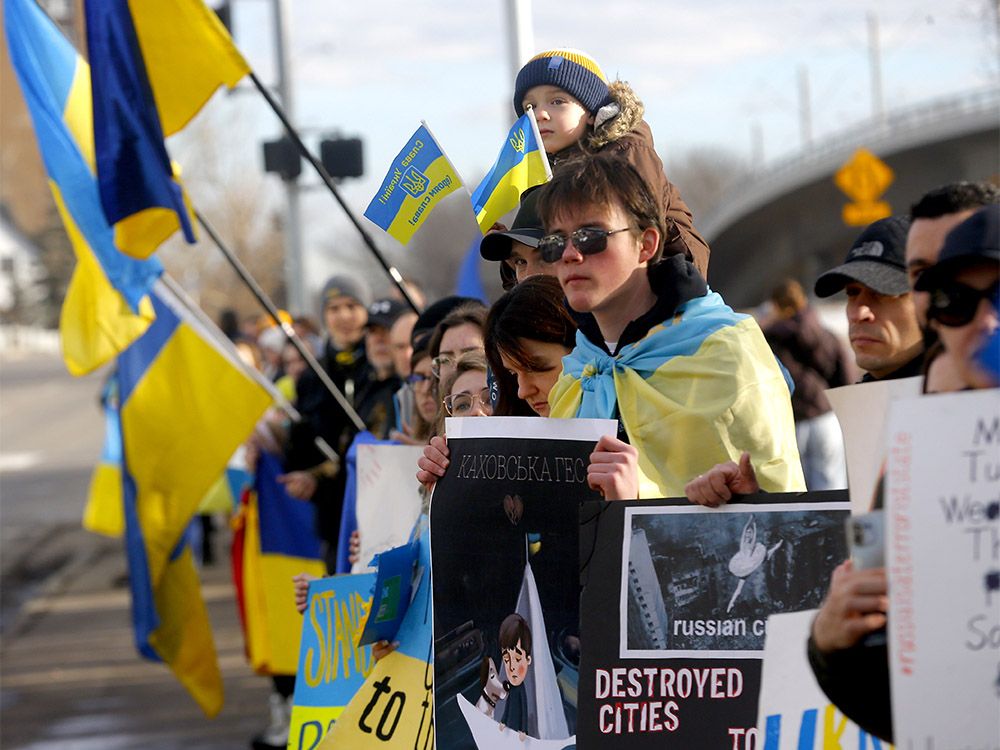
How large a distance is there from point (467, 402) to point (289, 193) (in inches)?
540

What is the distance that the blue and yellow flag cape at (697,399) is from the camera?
3260mm

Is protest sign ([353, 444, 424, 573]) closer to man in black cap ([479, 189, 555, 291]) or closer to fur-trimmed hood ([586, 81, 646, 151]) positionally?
man in black cap ([479, 189, 555, 291])

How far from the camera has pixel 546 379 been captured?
12.8 feet

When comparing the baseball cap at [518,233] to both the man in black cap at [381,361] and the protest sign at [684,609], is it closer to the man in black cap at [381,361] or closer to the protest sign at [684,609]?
the protest sign at [684,609]

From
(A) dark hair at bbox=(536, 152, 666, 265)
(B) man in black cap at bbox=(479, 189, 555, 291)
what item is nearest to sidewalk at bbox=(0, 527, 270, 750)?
(B) man in black cap at bbox=(479, 189, 555, 291)

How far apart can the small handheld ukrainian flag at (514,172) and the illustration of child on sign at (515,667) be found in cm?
138

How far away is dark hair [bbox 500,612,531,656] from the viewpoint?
3227 mm

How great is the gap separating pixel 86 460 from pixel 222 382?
20.9 metres

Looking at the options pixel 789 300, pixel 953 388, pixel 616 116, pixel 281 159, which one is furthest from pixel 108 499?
pixel 953 388

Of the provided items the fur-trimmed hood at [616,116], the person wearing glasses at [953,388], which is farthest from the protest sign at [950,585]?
the fur-trimmed hood at [616,116]

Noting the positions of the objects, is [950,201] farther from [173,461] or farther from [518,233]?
[173,461]

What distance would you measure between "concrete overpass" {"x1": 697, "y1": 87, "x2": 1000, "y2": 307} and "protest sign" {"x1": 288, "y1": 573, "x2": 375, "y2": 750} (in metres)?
24.3

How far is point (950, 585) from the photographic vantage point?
6.56 ft

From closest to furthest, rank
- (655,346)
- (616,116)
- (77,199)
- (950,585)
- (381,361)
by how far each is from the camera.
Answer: (950,585) < (655,346) < (616,116) < (381,361) < (77,199)
